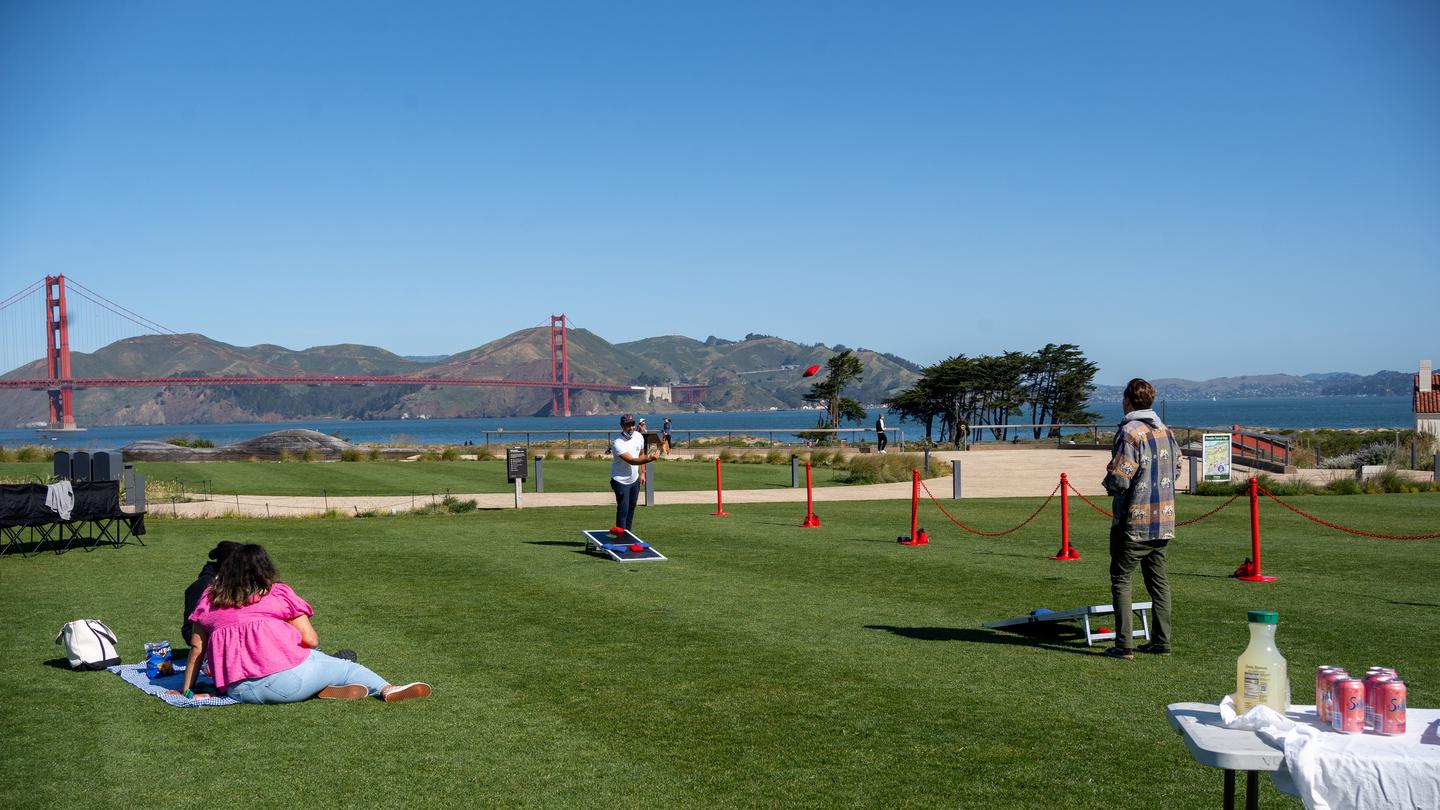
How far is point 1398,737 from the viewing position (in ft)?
13.5

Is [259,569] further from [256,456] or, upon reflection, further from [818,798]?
[256,456]

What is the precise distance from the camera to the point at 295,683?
7992 millimetres

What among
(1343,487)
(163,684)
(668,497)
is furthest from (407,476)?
(163,684)

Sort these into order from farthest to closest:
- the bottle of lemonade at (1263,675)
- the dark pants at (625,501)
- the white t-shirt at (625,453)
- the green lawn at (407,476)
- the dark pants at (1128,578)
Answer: the green lawn at (407,476), the dark pants at (625,501), the white t-shirt at (625,453), the dark pants at (1128,578), the bottle of lemonade at (1263,675)

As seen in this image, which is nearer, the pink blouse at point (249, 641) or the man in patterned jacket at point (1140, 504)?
the pink blouse at point (249, 641)

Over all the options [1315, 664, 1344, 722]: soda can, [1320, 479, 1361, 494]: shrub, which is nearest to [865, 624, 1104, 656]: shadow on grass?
[1315, 664, 1344, 722]: soda can

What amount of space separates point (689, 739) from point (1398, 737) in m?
3.96

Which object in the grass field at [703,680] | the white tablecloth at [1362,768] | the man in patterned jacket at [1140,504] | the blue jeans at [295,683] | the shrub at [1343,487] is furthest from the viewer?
the shrub at [1343,487]

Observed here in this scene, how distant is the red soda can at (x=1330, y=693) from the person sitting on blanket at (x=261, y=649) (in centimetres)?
576

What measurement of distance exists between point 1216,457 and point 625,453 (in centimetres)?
1521

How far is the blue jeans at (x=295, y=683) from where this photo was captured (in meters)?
7.98

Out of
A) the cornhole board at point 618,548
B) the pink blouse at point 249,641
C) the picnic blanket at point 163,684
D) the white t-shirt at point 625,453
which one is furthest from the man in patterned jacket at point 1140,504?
the white t-shirt at point 625,453

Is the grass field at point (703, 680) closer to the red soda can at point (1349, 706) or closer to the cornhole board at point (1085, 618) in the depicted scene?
the cornhole board at point (1085, 618)

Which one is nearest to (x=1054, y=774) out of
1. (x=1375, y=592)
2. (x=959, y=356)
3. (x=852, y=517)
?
(x=1375, y=592)
